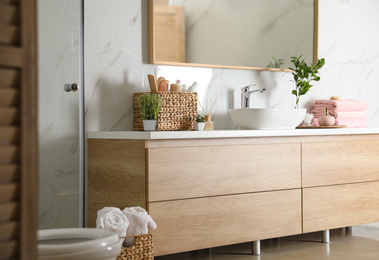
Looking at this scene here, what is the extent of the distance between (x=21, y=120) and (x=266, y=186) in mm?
1805

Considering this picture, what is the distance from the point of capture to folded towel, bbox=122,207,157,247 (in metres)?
2.28

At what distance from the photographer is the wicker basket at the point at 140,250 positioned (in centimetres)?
226

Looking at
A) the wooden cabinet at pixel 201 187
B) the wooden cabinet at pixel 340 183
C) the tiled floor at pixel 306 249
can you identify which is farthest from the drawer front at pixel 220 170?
the tiled floor at pixel 306 249

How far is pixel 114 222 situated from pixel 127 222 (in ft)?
0.19

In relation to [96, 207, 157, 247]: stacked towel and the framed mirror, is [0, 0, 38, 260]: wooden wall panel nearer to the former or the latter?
[96, 207, 157, 247]: stacked towel

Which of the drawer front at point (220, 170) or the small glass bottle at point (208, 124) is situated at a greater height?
the small glass bottle at point (208, 124)

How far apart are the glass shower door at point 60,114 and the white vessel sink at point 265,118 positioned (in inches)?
33.6

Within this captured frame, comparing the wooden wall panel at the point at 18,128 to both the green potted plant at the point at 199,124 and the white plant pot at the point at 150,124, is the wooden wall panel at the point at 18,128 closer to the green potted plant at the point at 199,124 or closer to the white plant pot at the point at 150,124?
the white plant pot at the point at 150,124

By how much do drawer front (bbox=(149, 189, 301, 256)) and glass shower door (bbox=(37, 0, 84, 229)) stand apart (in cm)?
47

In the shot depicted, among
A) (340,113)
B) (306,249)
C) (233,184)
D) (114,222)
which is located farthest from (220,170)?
(340,113)

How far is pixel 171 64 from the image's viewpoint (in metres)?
3.01

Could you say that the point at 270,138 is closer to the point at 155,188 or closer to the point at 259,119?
the point at 259,119

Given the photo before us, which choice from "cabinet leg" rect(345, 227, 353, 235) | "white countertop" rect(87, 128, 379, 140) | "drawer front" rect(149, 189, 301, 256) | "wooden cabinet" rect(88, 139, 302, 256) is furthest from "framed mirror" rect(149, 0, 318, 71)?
"cabinet leg" rect(345, 227, 353, 235)

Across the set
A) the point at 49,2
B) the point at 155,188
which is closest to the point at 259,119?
the point at 155,188
